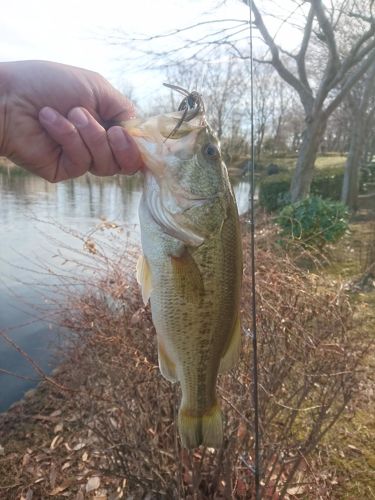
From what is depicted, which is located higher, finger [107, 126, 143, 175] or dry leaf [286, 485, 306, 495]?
finger [107, 126, 143, 175]

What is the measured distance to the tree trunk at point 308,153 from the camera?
11555 millimetres

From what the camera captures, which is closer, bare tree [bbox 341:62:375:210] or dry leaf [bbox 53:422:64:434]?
dry leaf [bbox 53:422:64:434]

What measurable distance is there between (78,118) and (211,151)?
0.51 metres

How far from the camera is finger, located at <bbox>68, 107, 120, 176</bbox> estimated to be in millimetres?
1574

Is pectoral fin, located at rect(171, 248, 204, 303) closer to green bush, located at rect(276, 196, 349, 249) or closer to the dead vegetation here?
the dead vegetation

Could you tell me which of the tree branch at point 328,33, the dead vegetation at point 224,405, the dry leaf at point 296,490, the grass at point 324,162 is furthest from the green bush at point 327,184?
the dry leaf at point 296,490

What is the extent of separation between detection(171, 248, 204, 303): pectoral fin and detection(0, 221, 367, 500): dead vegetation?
897 mm

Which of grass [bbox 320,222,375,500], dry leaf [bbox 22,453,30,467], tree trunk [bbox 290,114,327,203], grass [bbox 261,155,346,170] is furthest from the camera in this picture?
grass [bbox 261,155,346,170]

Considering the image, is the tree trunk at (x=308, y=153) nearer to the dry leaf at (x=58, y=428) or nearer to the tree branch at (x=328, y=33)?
the tree branch at (x=328, y=33)

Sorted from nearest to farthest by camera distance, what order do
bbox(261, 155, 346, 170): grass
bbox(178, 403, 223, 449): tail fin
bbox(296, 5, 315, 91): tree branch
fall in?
bbox(178, 403, 223, 449): tail fin < bbox(296, 5, 315, 91): tree branch < bbox(261, 155, 346, 170): grass

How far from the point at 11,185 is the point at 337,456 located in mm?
20330

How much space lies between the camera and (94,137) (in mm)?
1594

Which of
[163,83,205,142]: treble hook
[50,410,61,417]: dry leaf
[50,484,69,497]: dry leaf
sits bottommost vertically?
[50,410,61,417]: dry leaf

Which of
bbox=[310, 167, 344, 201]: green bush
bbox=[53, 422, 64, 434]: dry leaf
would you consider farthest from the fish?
bbox=[310, 167, 344, 201]: green bush
